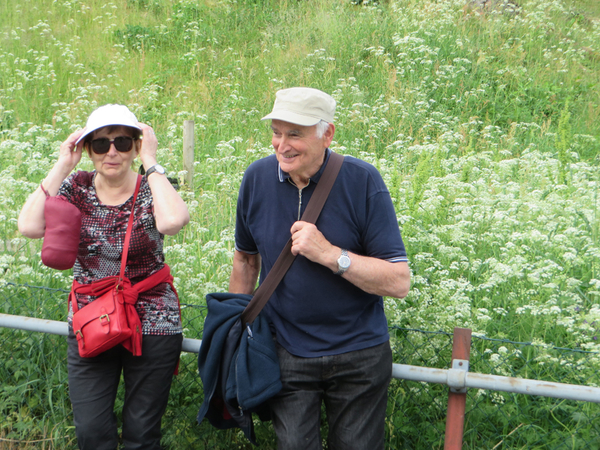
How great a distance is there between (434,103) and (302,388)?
7025mm

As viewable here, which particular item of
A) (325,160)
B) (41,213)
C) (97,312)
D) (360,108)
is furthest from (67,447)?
(360,108)

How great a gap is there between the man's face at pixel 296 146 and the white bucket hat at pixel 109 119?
752 millimetres

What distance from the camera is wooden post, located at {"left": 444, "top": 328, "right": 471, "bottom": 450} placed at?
257 centimetres

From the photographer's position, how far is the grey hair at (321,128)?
8.03 ft

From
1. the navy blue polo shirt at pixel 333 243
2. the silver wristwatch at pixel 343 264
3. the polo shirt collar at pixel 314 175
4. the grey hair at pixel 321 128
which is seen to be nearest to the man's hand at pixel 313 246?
the silver wristwatch at pixel 343 264

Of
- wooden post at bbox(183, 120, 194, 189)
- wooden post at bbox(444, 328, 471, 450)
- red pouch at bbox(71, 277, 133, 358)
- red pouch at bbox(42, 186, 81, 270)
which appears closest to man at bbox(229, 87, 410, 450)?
wooden post at bbox(444, 328, 471, 450)

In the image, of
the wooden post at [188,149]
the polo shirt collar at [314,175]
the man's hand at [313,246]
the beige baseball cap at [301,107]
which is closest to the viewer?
the man's hand at [313,246]

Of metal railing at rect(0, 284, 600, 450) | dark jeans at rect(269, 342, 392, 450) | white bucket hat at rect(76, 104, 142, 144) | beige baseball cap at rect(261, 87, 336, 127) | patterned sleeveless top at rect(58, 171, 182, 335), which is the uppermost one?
beige baseball cap at rect(261, 87, 336, 127)

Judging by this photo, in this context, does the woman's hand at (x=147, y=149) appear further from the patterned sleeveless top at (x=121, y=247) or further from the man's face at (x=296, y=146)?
the man's face at (x=296, y=146)

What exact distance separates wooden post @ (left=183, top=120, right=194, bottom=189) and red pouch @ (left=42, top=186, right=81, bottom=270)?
422 centimetres

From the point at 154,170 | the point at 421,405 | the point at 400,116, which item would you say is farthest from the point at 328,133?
the point at 400,116

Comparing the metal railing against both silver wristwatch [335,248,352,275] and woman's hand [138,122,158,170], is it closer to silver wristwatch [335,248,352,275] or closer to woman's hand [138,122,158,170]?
silver wristwatch [335,248,352,275]

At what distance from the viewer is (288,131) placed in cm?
244

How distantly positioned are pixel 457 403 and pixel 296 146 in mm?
1373
